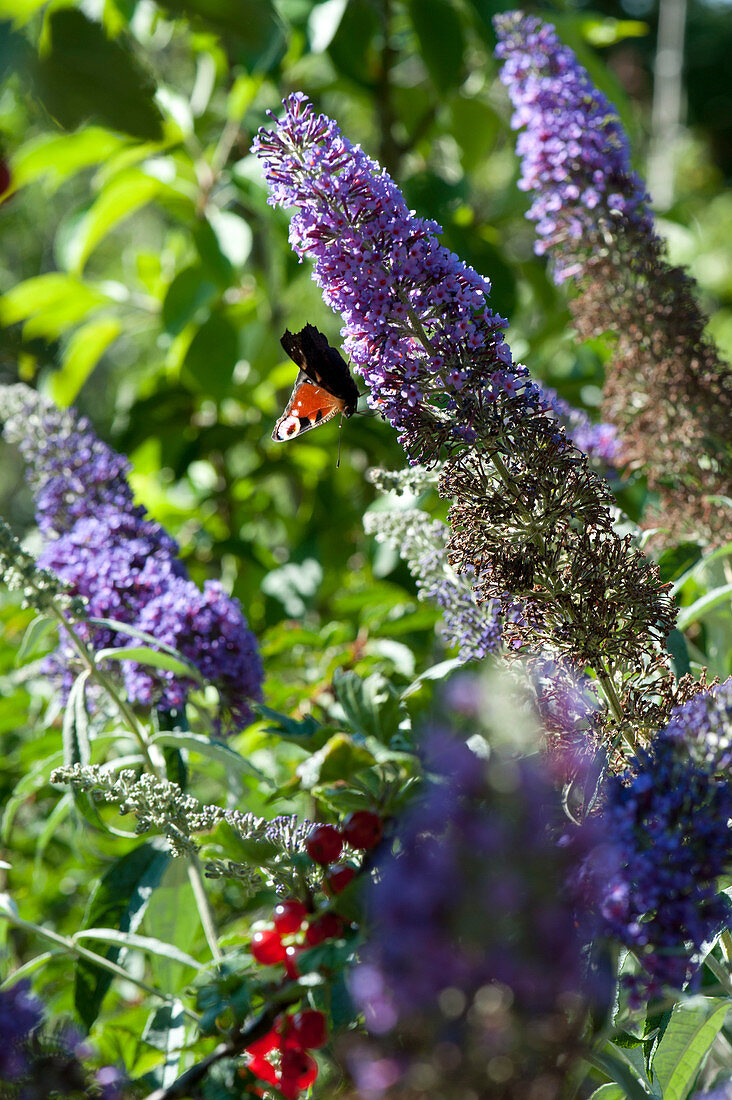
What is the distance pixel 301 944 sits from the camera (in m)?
0.78

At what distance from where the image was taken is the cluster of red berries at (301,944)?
→ 2.43 ft

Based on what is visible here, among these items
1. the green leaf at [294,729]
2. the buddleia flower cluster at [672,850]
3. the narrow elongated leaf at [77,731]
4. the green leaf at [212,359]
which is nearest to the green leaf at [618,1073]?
the buddleia flower cluster at [672,850]

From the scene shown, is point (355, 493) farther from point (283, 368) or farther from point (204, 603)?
point (204, 603)

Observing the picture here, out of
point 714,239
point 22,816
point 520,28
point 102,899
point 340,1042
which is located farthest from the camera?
point 714,239

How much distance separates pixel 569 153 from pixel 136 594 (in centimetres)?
107

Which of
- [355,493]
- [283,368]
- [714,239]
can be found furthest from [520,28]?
[714,239]

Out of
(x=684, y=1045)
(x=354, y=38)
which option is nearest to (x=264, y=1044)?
(x=684, y=1045)

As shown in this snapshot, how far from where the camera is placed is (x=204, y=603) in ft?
5.23

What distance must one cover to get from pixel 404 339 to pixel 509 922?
636mm

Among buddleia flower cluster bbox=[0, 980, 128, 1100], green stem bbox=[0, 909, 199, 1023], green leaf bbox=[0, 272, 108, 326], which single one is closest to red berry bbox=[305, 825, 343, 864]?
buddleia flower cluster bbox=[0, 980, 128, 1100]

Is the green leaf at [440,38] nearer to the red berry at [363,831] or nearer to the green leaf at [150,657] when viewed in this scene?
the green leaf at [150,657]

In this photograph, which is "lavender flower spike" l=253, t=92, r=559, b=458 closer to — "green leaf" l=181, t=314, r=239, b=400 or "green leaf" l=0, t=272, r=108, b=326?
"green leaf" l=181, t=314, r=239, b=400

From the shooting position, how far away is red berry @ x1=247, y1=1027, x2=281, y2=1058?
0.77m

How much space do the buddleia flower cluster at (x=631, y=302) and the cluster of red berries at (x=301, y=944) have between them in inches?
40.1
